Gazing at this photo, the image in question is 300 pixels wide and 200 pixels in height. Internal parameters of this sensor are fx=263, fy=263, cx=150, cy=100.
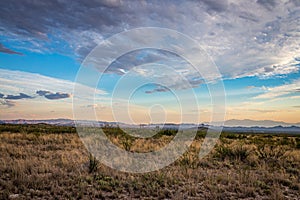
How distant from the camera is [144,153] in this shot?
44.5 feet

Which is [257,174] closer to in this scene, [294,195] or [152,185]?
[294,195]

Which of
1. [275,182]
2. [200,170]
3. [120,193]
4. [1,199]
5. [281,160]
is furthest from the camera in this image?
[281,160]

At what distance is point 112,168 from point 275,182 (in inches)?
218

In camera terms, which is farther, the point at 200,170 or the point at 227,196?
the point at 200,170

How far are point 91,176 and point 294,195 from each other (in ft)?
19.7

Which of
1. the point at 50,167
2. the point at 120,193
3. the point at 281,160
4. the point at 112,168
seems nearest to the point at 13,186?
the point at 50,167

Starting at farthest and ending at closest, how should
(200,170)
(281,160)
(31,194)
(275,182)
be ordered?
(281,160) → (200,170) → (275,182) → (31,194)

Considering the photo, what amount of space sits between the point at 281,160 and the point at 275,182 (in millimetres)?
3565

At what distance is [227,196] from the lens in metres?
6.97

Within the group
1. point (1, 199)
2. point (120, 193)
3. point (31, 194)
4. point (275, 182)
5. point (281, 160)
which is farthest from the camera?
point (281, 160)

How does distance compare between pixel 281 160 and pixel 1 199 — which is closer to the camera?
pixel 1 199

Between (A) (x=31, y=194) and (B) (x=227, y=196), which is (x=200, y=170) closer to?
(B) (x=227, y=196)

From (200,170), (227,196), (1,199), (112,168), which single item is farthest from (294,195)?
(1,199)

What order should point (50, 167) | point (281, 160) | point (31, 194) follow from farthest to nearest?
1. point (281, 160)
2. point (50, 167)
3. point (31, 194)
